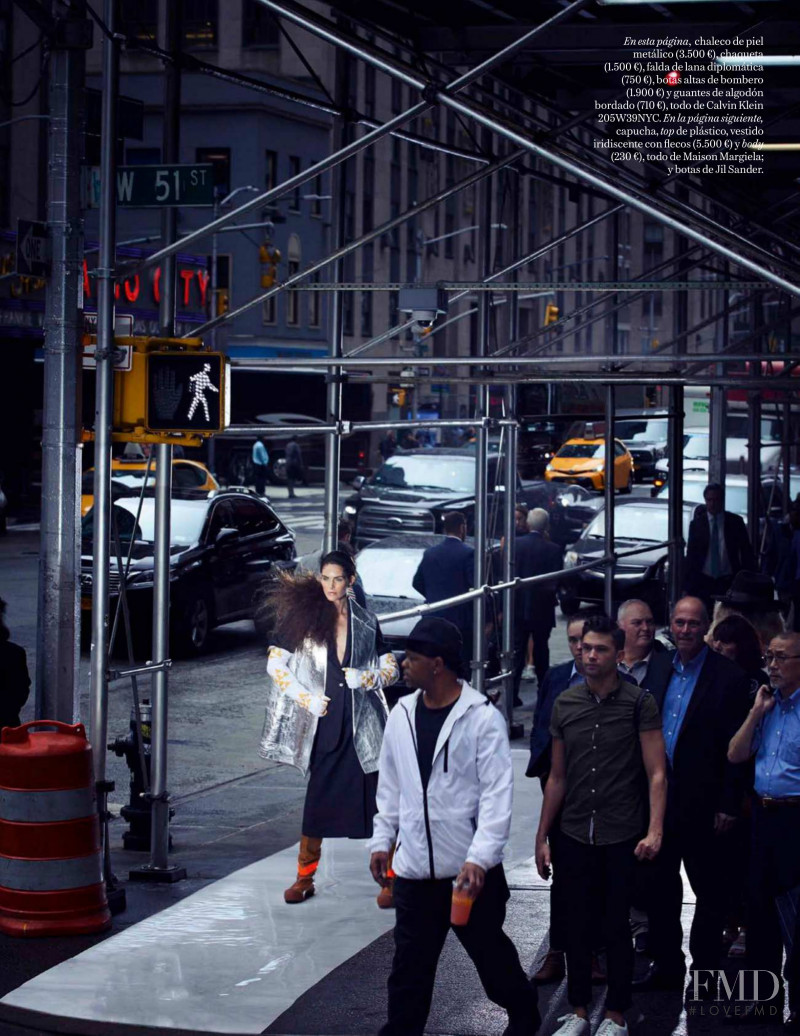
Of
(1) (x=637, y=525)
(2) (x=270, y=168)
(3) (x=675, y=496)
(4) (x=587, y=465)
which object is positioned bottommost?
(1) (x=637, y=525)

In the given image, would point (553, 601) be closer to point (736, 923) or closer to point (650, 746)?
point (736, 923)

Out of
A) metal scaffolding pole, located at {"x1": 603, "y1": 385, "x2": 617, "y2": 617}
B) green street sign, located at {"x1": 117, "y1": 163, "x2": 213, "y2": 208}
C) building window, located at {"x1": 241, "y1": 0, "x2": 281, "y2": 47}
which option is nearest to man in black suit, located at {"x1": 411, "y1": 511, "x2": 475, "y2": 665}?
metal scaffolding pole, located at {"x1": 603, "y1": 385, "x2": 617, "y2": 617}

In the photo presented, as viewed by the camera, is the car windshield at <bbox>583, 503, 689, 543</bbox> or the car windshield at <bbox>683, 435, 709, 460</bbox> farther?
the car windshield at <bbox>683, 435, 709, 460</bbox>

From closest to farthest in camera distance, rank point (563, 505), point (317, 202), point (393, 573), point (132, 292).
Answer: point (393, 573) → point (563, 505) → point (132, 292) → point (317, 202)

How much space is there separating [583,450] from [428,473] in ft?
51.0

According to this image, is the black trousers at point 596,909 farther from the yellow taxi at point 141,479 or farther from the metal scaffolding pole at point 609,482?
the yellow taxi at point 141,479

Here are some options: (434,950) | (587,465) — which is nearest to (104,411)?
(434,950)

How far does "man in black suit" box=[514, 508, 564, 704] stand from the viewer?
1666 centimetres

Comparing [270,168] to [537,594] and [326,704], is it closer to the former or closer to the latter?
[537,594]

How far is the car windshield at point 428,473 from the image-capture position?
96.6 ft

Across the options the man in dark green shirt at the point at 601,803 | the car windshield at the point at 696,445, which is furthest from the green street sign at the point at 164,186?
the car windshield at the point at 696,445

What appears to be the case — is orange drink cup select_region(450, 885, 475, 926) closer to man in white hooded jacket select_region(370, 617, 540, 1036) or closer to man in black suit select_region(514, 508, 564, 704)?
man in white hooded jacket select_region(370, 617, 540, 1036)

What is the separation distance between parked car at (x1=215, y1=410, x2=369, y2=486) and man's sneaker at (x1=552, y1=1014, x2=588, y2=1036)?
39.9 m

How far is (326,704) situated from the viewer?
8.80 meters
